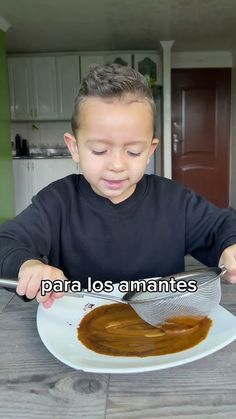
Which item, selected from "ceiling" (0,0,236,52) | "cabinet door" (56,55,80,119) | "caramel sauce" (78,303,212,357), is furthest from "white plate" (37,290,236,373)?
"cabinet door" (56,55,80,119)

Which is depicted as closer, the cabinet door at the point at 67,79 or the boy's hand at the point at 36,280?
the boy's hand at the point at 36,280

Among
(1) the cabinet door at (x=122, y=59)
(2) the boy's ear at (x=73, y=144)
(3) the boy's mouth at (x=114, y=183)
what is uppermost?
(1) the cabinet door at (x=122, y=59)

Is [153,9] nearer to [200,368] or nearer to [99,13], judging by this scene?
[99,13]

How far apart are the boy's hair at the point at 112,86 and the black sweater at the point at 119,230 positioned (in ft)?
0.72

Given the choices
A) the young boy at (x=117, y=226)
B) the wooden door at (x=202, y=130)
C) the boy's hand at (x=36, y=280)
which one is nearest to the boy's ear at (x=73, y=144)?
the young boy at (x=117, y=226)

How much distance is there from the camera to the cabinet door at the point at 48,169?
4.18 meters

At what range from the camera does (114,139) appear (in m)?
0.60

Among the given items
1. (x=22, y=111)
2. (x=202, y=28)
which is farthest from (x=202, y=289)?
(x=22, y=111)

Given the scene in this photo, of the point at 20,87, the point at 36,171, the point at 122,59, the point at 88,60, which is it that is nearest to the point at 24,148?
the point at 36,171

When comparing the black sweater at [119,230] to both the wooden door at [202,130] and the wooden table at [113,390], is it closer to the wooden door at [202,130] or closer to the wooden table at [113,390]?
the wooden table at [113,390]

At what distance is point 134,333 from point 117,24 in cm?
330

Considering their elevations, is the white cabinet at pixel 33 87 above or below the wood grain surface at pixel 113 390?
above

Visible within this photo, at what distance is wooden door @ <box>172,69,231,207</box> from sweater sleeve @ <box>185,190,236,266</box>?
3980mm

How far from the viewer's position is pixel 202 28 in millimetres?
3432
